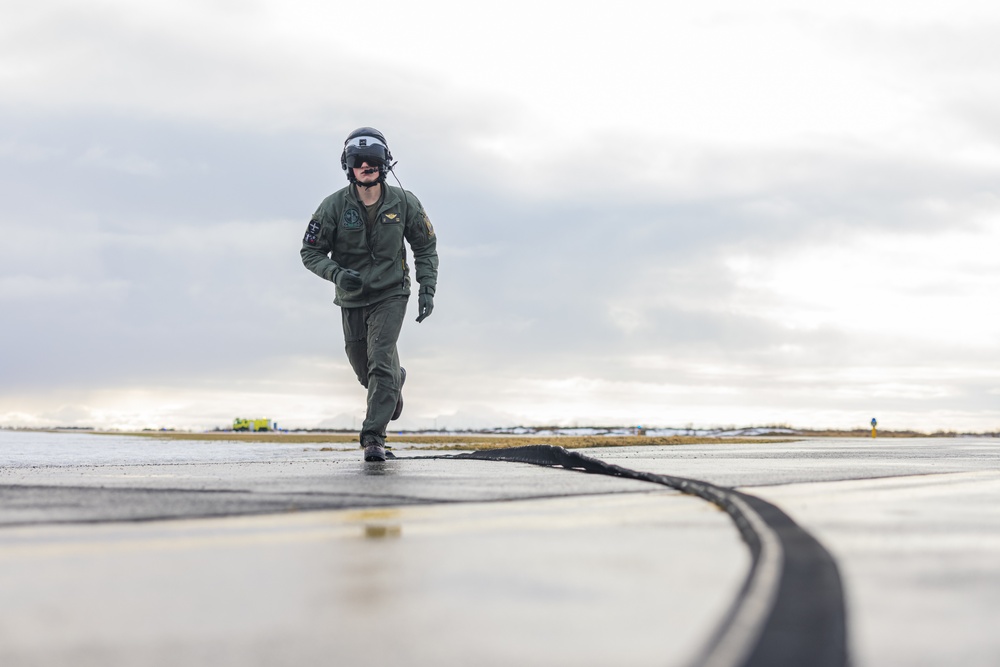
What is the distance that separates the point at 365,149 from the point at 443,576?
684cm

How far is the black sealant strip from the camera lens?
1.28 metres

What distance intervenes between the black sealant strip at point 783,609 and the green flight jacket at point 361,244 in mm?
6164

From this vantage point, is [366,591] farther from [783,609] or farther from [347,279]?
[347,279]

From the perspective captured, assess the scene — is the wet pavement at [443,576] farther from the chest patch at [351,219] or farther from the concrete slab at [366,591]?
the chest patch at [351,219]

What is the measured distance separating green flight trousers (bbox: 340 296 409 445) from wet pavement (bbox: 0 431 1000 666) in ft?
13.9

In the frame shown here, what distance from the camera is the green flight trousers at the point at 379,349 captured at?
8.38 meters

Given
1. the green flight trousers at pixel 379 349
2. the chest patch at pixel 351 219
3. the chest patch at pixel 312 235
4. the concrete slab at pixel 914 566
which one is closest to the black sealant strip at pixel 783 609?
the concrete slab at pixel 914 566

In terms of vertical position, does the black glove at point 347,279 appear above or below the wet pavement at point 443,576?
above

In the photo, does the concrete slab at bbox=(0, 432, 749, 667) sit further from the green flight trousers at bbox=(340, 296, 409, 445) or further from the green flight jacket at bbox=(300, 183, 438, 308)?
the green flight jacket at bbox=(300, 183, 438, 308)

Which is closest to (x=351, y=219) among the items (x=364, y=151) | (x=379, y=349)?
(x=364, y=151)

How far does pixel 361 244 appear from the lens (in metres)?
8.66

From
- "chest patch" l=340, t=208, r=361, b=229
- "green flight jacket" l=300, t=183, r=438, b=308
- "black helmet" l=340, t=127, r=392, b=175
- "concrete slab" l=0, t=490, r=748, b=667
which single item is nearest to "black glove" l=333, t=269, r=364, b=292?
"green flight jacket" l=300, t=183, r=438, b=308

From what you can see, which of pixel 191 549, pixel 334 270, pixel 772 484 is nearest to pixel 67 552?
pixel 191 549

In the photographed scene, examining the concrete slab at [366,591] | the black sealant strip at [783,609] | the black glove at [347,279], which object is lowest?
the concrete slab at [366,591]
